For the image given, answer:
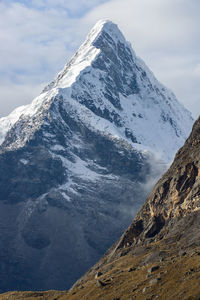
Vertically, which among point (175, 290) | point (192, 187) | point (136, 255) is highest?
point (192, 187)

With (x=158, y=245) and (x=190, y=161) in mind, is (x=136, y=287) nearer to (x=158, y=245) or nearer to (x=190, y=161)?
(x=158, y=245)

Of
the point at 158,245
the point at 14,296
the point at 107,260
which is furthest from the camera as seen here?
the point at 107,260

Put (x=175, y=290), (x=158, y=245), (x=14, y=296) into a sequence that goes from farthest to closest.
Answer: (x=14, y=296), (x=158, y=245), (x=175, y=290)

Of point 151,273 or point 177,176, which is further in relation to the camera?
point 177,176

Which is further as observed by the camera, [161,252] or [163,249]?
[163,249]

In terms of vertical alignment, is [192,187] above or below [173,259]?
above

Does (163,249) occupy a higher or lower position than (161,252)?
higher

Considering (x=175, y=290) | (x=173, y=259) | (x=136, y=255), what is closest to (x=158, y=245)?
(x=136, y=255)
